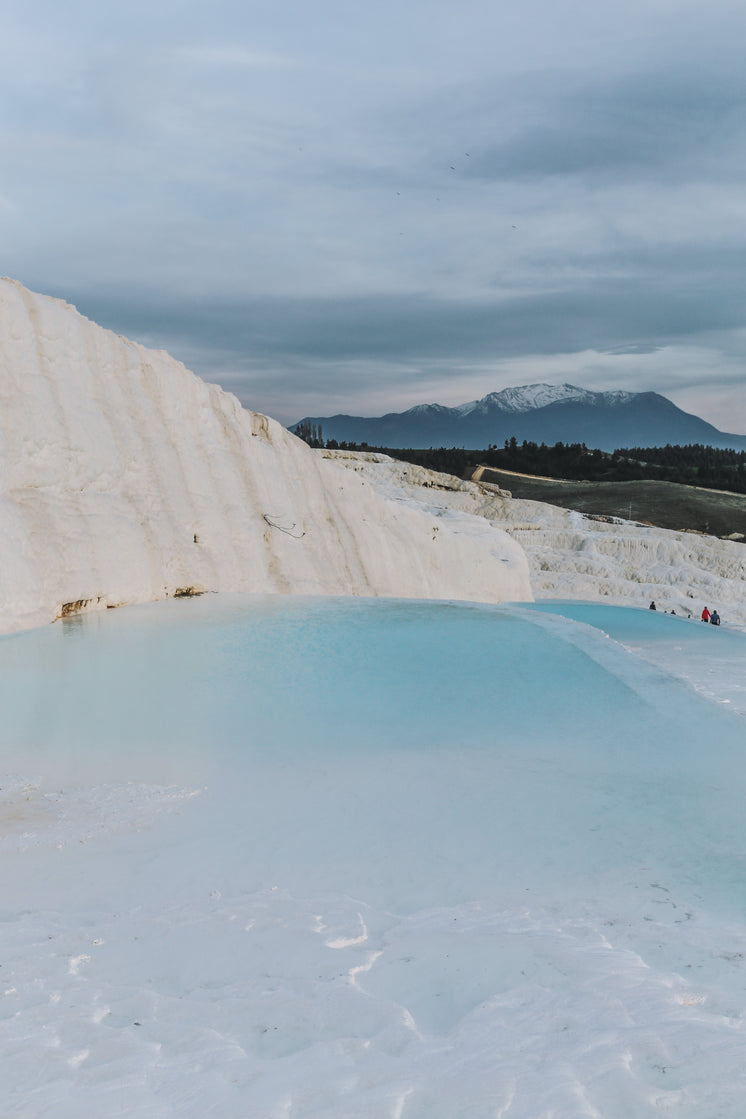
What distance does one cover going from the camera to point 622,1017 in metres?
3.06

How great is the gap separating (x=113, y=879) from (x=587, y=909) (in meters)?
2.35

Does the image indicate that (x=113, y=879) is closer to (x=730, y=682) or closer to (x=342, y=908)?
(x=342, y=908)

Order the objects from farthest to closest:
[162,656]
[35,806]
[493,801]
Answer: [162,656], [493,801], [35,806]

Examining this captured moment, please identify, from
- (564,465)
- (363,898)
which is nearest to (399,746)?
(363,898)

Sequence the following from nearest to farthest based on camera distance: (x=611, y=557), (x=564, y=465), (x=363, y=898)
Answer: (x=363, y=898) → (x=611, y=557) → (x=564, y=465)

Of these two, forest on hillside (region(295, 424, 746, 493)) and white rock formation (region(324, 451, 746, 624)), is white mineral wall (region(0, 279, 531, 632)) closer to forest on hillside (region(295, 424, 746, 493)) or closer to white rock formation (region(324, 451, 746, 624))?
white rock formation (region(324, 451, 746, 624))

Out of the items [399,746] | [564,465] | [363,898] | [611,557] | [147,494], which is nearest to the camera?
[363,898]

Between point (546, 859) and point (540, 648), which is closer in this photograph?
point (546, 859)

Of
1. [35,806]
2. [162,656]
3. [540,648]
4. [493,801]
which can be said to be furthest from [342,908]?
[540,648]

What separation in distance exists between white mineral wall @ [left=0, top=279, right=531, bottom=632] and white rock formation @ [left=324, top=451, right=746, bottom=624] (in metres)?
8.48

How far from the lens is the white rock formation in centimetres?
2767

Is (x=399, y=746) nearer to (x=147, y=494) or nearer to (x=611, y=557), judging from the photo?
(x=147, y=494)

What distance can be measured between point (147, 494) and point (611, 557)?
2315 centimetres

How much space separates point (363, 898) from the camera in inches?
160
